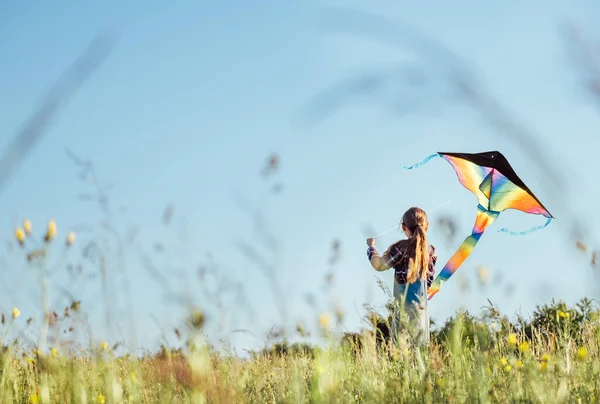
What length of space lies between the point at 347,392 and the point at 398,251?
352 centimetres

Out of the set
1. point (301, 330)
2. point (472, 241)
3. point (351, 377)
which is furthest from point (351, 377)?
point (472, 241)

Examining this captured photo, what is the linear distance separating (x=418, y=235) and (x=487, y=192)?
1360mm

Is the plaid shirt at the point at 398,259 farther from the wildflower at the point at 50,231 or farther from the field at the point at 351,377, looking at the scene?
the wildflower at the point at 50,231

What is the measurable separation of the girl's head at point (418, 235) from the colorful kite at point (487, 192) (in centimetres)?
38

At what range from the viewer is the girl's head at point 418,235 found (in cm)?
744

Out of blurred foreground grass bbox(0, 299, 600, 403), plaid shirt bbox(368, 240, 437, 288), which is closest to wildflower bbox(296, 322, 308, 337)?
blurred foreground grass bbox(0, 299, 600, 403)

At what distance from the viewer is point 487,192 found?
27.4 feet

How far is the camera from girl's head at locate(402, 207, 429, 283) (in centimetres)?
744

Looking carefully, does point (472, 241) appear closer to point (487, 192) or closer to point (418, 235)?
point (487, 192)

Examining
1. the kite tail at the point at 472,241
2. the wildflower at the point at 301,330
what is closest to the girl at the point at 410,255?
the kite tail at the point at 472,241

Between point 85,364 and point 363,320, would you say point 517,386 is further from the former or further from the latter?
point 85,364

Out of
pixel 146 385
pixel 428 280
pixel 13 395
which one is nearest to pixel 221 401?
pixel 146 385

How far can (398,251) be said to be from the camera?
7.51 m

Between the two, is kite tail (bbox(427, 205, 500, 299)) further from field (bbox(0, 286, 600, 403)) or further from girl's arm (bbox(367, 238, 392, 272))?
field (bbox(0, 286, 600, 403))
